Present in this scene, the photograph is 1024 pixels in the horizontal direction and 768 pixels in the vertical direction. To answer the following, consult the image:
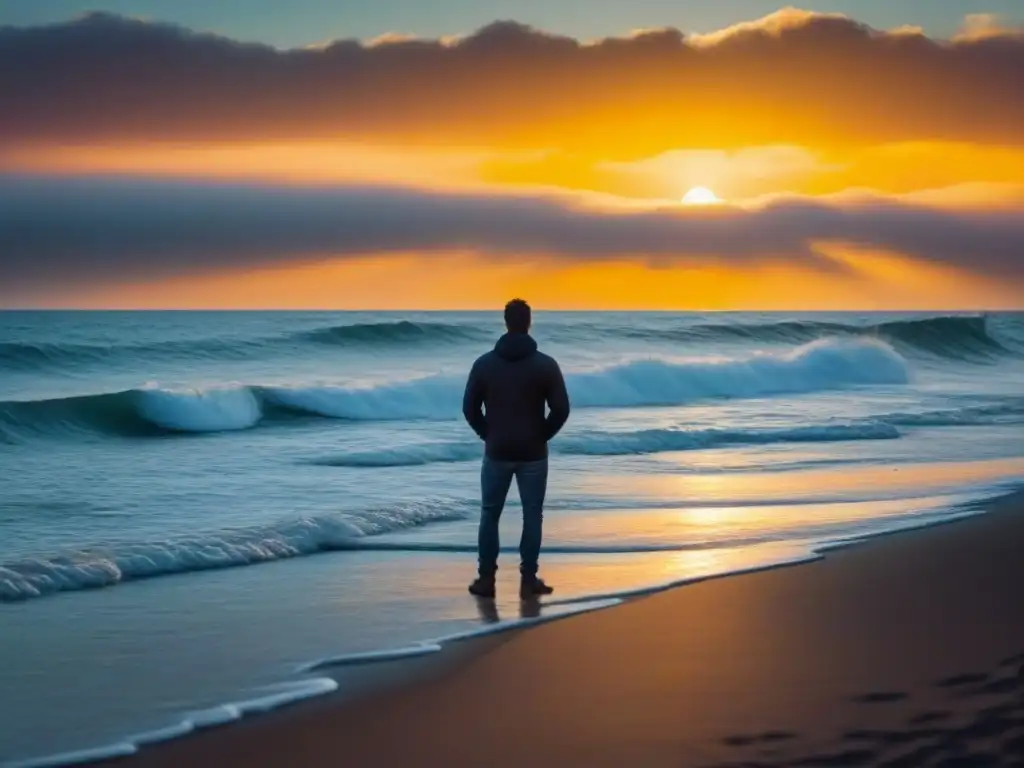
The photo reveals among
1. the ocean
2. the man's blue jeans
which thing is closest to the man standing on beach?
the man's blue jeans

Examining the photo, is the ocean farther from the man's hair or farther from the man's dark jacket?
the man's hair

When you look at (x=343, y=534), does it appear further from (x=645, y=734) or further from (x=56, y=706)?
(x=645, y=734)

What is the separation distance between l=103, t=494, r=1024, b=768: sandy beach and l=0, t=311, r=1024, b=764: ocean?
1.47ft

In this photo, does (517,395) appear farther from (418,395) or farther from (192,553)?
(418,395)

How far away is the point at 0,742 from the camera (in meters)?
5.36

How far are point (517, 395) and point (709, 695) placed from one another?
303cm

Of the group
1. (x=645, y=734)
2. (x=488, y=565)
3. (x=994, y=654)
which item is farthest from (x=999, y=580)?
(x=645, y=734)

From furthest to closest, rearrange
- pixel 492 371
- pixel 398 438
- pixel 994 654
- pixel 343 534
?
pixel 398 438, pixel 343 534, pixel 492 371, pixel 994 654

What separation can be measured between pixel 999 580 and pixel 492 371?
3.53m

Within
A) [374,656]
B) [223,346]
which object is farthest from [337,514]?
[223,346]

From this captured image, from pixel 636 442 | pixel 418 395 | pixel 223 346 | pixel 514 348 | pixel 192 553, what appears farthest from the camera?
pixel 223 346

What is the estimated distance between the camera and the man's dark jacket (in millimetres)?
8384

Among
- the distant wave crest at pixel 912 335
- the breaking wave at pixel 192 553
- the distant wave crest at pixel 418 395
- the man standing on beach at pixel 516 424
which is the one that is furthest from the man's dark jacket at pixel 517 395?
the distant wave crest at pixel 912 335

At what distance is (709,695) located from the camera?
5793 mm
